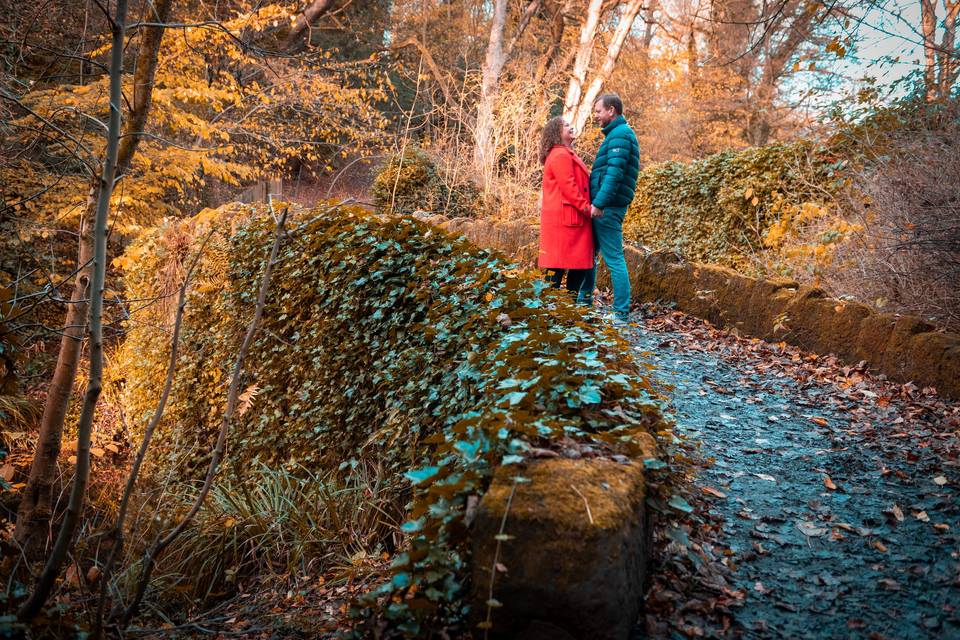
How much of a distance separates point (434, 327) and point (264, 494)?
1.70m

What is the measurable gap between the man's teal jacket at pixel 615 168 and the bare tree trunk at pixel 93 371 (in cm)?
370

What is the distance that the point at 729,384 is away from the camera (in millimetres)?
5367

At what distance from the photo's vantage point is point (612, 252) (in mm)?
5711

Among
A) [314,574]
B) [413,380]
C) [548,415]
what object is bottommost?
[314,574]

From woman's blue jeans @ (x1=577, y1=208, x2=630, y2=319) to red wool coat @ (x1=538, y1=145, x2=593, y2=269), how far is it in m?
0.12

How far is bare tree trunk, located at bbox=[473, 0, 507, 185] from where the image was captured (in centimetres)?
1189

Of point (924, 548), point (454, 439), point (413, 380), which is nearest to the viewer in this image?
point (454, 439)

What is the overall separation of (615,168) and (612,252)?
77cm

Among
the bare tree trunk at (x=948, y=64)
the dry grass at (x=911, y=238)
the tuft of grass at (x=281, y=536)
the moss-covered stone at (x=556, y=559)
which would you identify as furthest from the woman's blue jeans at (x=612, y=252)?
the moss-covered stone at (x=556, y=559)

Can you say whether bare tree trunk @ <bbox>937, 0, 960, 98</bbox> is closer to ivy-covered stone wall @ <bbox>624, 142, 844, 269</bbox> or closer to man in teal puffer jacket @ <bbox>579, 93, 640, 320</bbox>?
ivy-covered stone wall @ <bbox>624, 142, 844, 269</bbox>

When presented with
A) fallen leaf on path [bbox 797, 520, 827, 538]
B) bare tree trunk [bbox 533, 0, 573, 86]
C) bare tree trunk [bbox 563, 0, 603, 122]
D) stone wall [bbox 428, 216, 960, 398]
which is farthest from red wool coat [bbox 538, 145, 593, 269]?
bare tree trunk [bbox 533, 0, 573, 86]

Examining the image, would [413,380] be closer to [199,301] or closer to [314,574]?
[314,574]

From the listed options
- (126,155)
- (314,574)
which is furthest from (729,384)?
(126,155)

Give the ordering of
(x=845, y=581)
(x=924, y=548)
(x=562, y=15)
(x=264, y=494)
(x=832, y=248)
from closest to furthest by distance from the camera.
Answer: (x=845, y=581), (x=924, y=548), (x=264, y=494), (x=832, y=248), (x=562, y=15)
